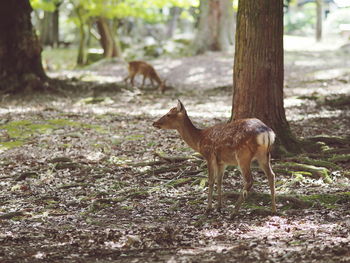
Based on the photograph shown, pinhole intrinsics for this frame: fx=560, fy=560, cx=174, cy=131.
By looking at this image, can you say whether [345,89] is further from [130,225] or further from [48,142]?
[130,225]

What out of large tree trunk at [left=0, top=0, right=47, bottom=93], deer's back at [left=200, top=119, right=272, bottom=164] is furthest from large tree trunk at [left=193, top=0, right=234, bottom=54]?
deer's back at [left=200, top=119, right=272, bottom=164]

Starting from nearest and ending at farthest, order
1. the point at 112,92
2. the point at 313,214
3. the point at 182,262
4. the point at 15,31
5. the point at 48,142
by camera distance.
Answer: the point at 182,262 → the point at 313,214 → the point at 48,142 → the point at 15,31 → the point at 112,92

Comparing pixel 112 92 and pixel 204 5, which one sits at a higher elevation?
pixel 204 5

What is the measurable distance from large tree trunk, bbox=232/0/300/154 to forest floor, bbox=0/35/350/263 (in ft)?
2.84

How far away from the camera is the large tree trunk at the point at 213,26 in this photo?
87.1ft

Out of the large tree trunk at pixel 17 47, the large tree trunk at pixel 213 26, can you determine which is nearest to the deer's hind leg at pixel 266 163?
the large tree trunk at pixel 17 47

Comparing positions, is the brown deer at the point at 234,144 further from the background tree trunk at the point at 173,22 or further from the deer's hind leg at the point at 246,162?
the background tree trunk at the point at 173,22

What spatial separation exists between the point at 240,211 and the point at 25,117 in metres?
7.57

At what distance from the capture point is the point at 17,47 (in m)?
15.2

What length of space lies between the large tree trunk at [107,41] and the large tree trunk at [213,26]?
399 cm

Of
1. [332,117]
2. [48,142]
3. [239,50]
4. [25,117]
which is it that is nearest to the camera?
[239,50]

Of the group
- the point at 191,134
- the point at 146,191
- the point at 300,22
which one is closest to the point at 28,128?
the point at 146,191

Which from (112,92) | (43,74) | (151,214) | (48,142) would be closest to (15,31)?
(43,74)

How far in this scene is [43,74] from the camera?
52.4 feet
